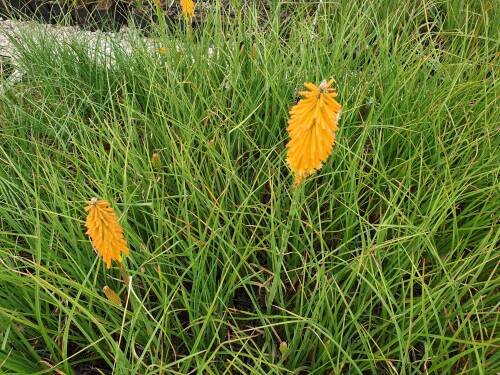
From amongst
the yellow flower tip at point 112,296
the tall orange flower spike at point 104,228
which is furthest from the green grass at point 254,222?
the tall orange flower spike at point 104,228

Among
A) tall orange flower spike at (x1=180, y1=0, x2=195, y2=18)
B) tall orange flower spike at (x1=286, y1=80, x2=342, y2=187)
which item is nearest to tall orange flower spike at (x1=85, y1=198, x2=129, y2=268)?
tall orange flower spike at (x1=286, y1=80, x2=342, y2=187)

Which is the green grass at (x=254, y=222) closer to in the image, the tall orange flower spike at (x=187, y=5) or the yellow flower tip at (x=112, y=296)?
the yellow flower tip at (x=112, y=296)

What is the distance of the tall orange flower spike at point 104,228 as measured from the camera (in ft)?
2.92

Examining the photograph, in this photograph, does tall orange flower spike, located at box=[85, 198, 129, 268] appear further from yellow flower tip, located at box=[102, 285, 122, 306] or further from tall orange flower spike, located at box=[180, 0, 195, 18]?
tall orange flower spike, located at box=[180, 0, 195, 18]

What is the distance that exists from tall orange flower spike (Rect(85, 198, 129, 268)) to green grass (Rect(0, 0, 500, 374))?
175 millimetres

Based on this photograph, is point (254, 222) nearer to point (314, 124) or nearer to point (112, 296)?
point (112, 296)

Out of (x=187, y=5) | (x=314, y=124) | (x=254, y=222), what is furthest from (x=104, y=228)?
(x=187, y=5)

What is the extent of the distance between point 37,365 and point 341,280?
0.88 meters

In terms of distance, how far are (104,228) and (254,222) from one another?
0.74 metres

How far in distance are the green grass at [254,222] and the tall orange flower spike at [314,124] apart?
0.65 ft

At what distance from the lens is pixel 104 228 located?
912 millimetres

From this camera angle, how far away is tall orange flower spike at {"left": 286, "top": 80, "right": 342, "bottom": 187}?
0.89 m

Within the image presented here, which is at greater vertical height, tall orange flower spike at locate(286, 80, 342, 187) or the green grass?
tall orange flower spike at locate(286, 80, 342, 187)

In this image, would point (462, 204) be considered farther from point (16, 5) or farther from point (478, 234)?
point (16, 5)
